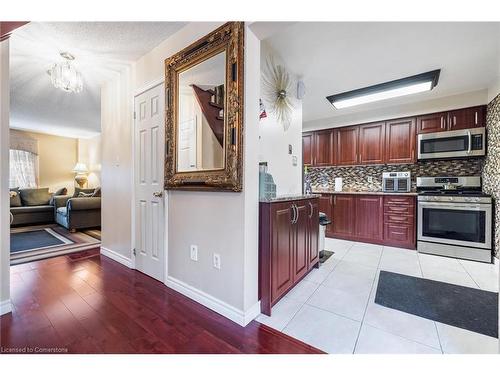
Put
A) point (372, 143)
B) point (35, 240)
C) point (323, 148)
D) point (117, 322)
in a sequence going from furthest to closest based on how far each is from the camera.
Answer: point (323, 148) → point (372, 143) → point (35, 240) → point (117, 322)

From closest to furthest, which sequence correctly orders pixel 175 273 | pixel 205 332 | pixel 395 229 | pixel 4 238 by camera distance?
pixel 205 332 → pixel 4 238 → pixel 175 273 → pixel 395 229

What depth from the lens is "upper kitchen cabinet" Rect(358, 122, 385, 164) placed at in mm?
3760

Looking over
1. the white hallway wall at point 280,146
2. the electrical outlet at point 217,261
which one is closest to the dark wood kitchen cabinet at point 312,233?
the white hallway wall at point 280,146

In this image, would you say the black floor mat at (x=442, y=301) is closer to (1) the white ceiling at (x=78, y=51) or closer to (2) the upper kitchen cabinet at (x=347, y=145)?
(2) the upper kitchen cabinet at (x=347, y=145)

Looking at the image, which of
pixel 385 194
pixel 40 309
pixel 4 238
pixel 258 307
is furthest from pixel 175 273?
pixel 385 194

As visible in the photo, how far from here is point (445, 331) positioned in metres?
1.43

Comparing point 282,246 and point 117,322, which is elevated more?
point 282,246

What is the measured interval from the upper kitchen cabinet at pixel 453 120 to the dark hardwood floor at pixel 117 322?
12.3 ft

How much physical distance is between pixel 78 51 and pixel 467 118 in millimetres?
4986

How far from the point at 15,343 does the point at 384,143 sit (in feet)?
15.5

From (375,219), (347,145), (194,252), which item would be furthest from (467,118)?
(194,252)

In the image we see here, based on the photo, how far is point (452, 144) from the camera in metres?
3.18

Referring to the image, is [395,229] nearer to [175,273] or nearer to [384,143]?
[384,143]

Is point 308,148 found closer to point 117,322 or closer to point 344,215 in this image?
point 344,215
